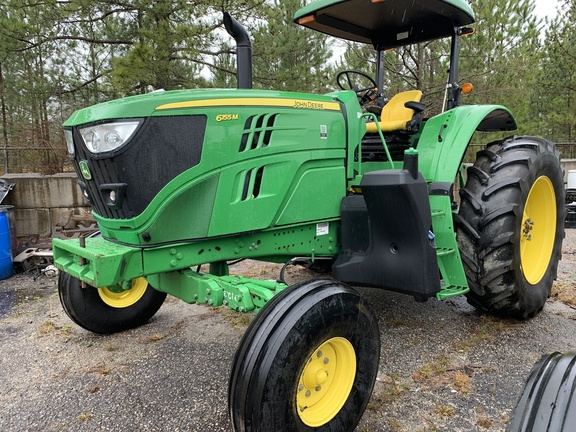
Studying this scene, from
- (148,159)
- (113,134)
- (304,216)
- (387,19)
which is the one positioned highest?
(387,19)

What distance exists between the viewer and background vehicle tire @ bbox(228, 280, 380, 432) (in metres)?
1.85

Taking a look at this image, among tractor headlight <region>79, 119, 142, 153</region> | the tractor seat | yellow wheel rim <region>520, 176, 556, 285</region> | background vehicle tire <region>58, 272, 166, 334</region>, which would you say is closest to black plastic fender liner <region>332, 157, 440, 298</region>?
the tractor seat

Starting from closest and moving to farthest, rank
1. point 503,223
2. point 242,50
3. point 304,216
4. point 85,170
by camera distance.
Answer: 1. point 85,170
2. point 242,50
3. point 304,216
4. point 503,223

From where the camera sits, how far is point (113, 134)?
2.14 metres

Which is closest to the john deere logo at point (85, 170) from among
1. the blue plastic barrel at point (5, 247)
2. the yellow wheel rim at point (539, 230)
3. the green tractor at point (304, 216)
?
the green tractor at point (304, 216)

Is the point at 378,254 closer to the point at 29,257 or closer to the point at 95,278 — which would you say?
the point at 95,278

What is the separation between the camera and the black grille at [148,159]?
7.13 ft

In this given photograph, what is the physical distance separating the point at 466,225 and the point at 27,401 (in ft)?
9.74

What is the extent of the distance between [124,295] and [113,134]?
1.82 metres

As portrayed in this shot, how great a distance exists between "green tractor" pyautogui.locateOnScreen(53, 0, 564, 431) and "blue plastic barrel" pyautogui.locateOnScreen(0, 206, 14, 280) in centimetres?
240

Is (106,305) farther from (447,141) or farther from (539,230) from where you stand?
(539,230)

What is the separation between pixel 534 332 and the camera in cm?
336

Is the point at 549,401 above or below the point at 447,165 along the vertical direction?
below

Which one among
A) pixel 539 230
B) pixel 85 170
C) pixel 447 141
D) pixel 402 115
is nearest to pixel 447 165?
pixel 447 141
